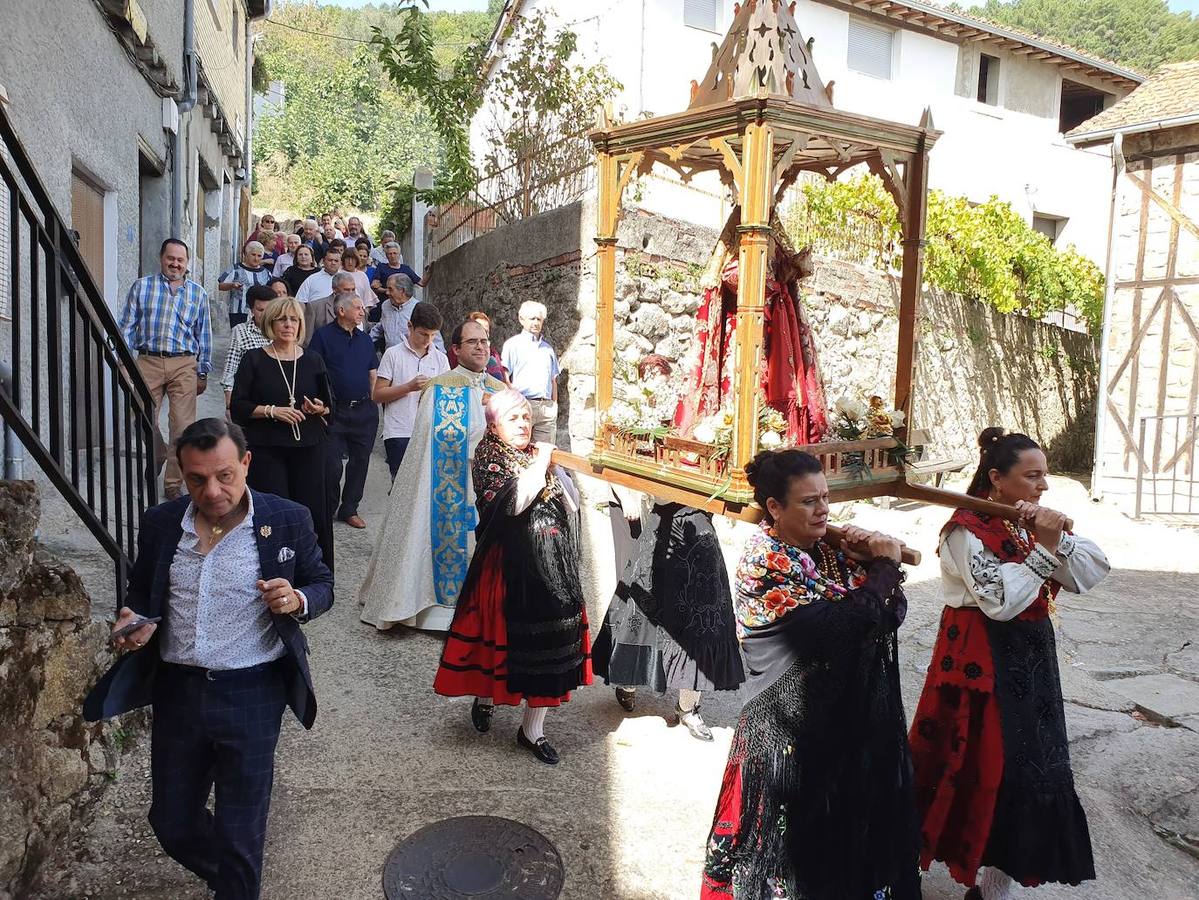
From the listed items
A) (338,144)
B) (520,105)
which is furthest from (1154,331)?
(338,144)

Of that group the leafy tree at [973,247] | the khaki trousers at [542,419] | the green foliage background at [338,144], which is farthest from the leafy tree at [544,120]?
the green foliage background at [338,144]

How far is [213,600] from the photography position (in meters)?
2.75

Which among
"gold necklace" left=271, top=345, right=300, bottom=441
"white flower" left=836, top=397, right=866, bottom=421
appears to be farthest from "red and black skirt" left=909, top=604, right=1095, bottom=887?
"gold necklace" left=271, top=345, right=300, bottom=441

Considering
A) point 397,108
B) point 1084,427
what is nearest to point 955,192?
point 1084,427

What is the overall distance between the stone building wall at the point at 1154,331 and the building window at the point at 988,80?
7036 mm

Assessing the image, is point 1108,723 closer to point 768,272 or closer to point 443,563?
point 768,272

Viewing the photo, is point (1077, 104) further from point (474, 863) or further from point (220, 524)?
point (220, 524)

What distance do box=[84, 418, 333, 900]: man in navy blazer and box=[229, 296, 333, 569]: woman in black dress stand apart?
2.36 meters

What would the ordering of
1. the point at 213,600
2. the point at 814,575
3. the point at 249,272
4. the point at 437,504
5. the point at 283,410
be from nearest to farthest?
the point at 213,600 < the point at 814,575 < the point at 283,410 < the point at 437,504 < the point at 249,272

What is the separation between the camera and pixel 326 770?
3.99 metres

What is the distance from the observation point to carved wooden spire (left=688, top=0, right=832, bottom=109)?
3.62 m

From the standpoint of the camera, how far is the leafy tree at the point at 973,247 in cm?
1141

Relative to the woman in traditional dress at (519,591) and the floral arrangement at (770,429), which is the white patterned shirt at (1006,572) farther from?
the woman in traditional dress at (519,591)

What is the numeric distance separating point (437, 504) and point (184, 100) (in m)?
7.11
